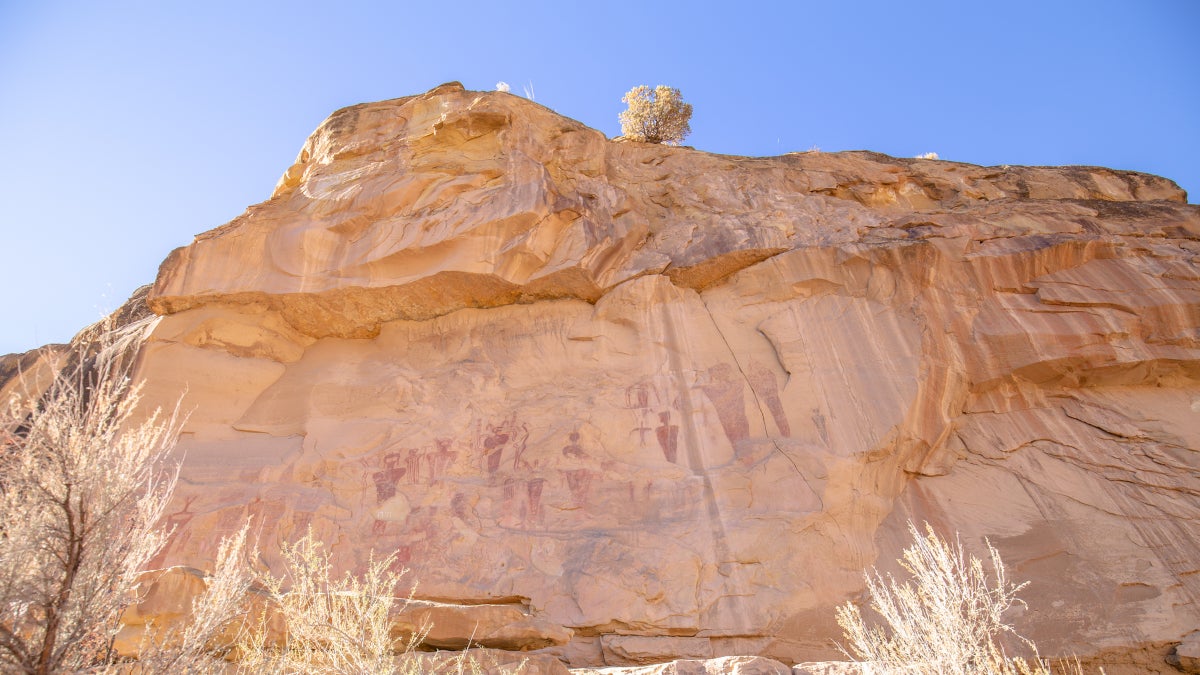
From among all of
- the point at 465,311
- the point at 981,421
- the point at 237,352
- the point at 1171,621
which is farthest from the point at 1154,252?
the point at 237,352

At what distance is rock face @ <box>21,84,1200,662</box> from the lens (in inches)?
374

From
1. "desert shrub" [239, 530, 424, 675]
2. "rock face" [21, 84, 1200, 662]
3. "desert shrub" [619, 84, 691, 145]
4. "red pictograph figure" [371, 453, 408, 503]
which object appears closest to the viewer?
"desert shrub" [239, 530, 424, 675]

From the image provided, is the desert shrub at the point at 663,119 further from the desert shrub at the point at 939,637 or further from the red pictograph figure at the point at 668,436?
the desert shrub at the point at 939,637

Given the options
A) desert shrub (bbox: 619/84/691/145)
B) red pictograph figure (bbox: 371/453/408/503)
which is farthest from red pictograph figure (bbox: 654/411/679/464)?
desert shrub (bbox: 619/84/691/145)

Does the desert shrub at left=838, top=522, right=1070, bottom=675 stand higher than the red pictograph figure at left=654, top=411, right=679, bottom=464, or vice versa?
the red pictograph figure at left=654, top=411, right=679, bottom=464

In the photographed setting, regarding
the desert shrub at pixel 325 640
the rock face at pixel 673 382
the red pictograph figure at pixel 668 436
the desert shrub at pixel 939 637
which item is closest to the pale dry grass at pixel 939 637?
the desert shrub at pixel 939 637

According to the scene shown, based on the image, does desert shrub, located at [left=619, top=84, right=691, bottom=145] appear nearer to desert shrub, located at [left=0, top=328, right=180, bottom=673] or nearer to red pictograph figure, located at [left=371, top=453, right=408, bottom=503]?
red pictograph figure, located at [left=371, top=453, right=408, bottom=503]

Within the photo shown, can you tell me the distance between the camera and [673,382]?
37.1ft

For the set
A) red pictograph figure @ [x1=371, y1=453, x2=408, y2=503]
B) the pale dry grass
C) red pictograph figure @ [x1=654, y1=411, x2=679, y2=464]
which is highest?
red pictograph figure @ [x1=654, y1=411, x2=679, y2=464]

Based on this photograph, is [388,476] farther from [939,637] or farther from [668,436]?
[939,637]

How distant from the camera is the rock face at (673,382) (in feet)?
31.2

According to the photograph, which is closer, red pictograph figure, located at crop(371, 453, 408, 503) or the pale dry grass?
the pale dry grass

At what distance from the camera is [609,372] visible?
11.6 metres

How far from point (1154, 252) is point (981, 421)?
406 centimetres
